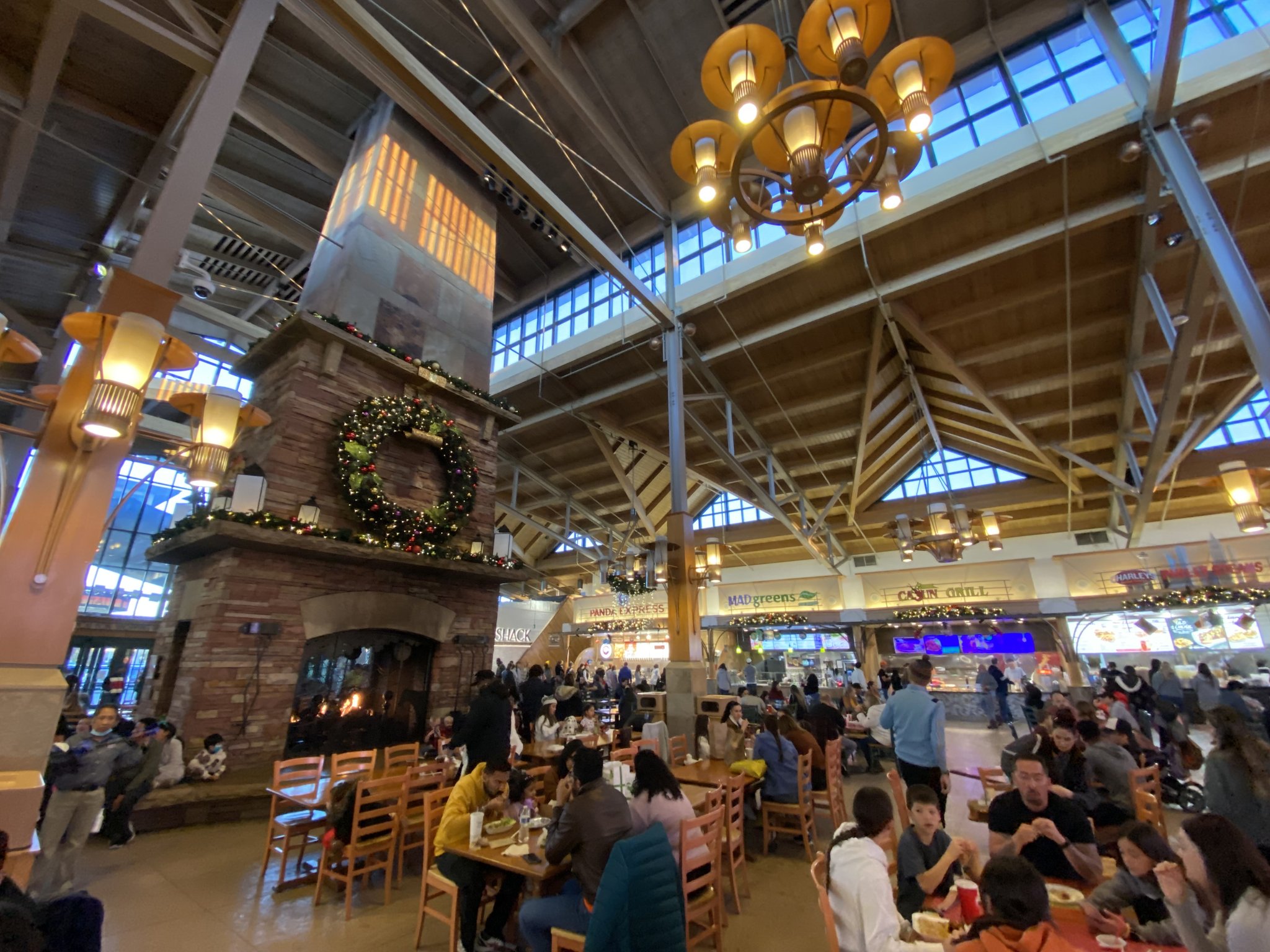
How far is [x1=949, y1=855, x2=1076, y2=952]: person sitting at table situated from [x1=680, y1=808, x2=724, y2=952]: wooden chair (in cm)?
142

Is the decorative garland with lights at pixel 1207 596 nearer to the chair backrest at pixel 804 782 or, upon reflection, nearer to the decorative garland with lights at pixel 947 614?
the decorative garland with lights at pixel 947 614

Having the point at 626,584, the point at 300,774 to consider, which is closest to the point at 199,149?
the point at 300,774

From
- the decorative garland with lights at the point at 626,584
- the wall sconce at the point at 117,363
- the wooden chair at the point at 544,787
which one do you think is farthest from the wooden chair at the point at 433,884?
the decorative garland with lights at the point at 626,584

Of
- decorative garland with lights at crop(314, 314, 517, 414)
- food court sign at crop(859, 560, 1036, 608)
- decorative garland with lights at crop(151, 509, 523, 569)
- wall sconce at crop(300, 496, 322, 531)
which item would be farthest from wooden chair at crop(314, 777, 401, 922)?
food court sign at crop(859, 560, 1036, 608)

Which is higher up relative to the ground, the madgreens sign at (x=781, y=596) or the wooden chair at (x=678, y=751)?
the madgreens sign at (x=781, y=596)

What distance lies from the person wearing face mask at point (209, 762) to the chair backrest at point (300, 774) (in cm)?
95

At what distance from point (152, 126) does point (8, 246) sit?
3616mm

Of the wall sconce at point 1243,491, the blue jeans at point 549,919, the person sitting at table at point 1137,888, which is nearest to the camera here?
the person sitting at table at point 1137,888

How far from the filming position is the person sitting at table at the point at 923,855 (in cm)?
238

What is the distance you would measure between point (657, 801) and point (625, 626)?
52.7 ft

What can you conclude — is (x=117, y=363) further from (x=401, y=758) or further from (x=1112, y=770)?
(x=1112, y=770)

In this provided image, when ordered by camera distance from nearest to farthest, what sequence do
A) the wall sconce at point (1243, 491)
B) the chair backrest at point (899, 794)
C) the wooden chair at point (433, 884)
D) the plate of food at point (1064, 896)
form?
the plate of food at point (1064, 896), the wooden chair at point (433, 884), the chair backrest at point (899, 794), the wall sconce at point (1243, 491)

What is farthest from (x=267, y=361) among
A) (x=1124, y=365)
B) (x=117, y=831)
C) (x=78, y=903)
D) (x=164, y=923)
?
(x=1124, y=365)

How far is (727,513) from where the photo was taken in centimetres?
1728
